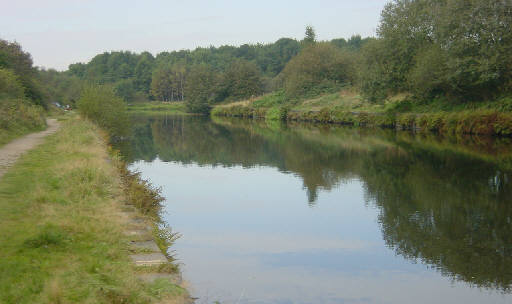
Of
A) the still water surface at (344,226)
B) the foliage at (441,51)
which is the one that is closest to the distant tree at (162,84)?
the foliage at (441,51)

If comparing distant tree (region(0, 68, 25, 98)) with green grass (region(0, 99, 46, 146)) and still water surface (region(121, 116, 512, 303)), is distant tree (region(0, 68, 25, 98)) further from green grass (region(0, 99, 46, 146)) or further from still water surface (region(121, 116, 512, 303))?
still water surface (region(121, 116, 512, 303))

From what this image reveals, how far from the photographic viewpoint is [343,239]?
35.6 feet

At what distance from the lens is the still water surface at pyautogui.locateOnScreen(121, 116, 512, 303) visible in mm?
8102

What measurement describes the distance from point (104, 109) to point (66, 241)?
25202 mm

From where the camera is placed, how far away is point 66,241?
7219mm

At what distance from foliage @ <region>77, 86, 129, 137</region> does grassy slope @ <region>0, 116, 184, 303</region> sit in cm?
1894

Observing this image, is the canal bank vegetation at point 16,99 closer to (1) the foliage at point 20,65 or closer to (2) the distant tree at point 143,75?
(1) the foliage at point 20,65

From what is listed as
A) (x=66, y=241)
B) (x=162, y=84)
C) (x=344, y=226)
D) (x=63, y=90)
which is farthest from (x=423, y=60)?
(x=162, y=84)

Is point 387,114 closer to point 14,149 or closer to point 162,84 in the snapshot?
point 14,149

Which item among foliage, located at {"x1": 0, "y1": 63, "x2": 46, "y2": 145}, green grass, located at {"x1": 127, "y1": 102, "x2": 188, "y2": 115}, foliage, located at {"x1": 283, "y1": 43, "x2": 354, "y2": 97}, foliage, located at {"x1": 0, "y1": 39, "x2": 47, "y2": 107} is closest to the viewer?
foliage, located at {"x1": 0, "y1": 63, "x2": 46, "y2": 145}

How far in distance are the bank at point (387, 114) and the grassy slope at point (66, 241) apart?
28720mm

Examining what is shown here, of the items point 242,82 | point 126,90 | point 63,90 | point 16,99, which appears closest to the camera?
point 16,99

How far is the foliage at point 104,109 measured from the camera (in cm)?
3062

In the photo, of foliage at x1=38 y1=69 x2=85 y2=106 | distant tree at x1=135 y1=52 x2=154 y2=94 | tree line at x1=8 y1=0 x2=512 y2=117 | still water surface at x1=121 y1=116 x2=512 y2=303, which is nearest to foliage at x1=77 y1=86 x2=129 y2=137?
tree line at x1=8 y1=0 x2=512 y2=117
